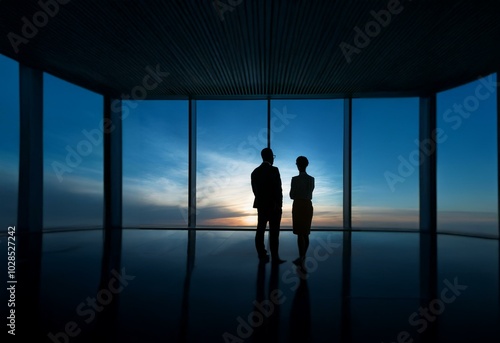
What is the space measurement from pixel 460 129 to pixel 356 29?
453 cm

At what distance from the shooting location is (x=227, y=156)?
9.23 m

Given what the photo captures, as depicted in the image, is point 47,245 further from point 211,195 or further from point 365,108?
point 365,108

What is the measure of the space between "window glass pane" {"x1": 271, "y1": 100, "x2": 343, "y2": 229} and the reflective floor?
2.90 meters

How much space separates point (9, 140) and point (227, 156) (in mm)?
4800

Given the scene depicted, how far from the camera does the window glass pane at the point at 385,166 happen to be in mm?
8320

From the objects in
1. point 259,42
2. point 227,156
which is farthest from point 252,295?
point 227,156

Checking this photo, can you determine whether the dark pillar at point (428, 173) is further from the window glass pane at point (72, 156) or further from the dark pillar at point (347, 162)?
the window glass pane at point (72, 156)

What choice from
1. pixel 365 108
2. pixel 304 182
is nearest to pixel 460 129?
pixel 365 108

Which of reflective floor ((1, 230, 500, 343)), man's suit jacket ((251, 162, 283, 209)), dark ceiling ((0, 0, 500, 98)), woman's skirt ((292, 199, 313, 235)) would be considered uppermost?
dark ceiling ((0, 0, 500, 98))

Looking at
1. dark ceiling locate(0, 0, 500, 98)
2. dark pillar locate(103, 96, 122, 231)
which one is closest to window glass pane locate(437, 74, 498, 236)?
dark ceiling locate(0, 0, 500, 98)

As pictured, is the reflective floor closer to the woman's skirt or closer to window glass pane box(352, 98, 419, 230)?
the woman's skirt

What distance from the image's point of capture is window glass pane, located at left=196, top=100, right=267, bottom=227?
8.69 m

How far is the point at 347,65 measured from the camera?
21.1 ft

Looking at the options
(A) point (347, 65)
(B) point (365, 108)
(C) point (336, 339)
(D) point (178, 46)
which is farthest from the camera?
(B) point (365, 108)
